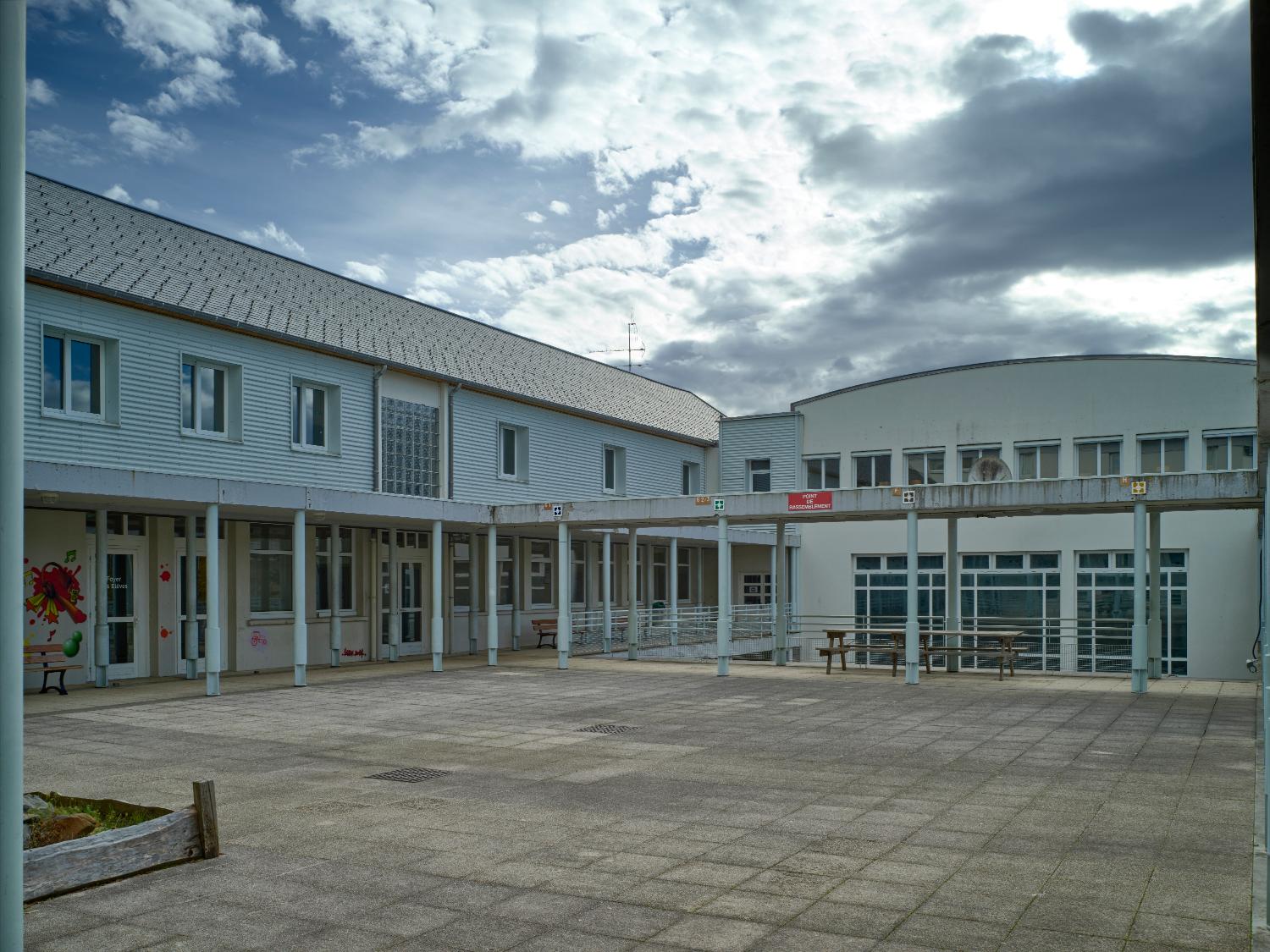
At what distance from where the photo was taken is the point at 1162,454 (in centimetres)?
2789

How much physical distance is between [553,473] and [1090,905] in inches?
913

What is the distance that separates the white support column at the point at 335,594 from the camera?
2181cm

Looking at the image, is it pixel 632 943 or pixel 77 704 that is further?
pixel 77 704

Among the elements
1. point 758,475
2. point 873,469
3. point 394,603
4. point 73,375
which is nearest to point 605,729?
point 73,375

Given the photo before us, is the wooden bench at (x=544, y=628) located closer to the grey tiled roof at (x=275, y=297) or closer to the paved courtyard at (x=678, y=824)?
the grey tiled roof at (x=275, y=297)

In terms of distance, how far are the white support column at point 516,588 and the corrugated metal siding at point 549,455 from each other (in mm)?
1246

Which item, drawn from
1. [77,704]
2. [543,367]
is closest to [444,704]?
[77,704]

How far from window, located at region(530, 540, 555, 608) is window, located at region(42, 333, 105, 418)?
43.7 feet

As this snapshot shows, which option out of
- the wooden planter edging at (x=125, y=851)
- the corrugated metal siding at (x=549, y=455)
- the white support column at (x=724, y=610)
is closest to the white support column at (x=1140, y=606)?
the white support column at (x=724, y=610)

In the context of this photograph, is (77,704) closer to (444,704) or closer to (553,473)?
(444,704)

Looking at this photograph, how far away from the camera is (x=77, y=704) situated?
49.4 ft

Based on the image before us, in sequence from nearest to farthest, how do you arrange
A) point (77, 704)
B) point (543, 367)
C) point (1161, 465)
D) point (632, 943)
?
point (632, 943), point (77, 704), point (1161, 465), point (543, 367)

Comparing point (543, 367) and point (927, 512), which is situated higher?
point (543, 367)

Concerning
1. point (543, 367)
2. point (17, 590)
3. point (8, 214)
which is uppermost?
point (543, 367)
